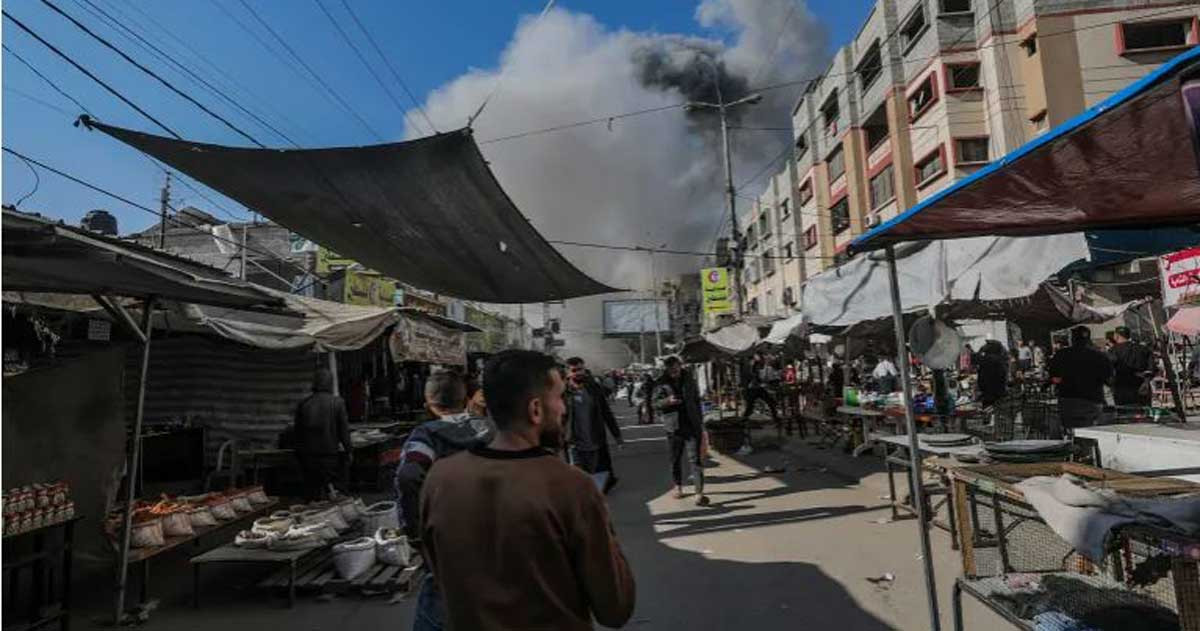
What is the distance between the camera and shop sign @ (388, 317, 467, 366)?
10898mm

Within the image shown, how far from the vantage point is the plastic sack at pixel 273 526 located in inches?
221

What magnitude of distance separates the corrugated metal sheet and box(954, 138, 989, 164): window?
79.0ft

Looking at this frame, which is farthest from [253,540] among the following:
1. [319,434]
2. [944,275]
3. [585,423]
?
[944,275]

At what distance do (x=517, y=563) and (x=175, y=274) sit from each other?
11.5ft

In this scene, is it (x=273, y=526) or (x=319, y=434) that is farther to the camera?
(x=319, y=434)

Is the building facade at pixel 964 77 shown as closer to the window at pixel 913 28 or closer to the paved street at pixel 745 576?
the window at pixel 913 28

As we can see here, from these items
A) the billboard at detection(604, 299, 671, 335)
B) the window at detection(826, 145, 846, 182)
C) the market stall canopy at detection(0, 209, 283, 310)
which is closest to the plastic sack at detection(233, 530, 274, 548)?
the market stall canopy at detection(0, 209, 283, 310)

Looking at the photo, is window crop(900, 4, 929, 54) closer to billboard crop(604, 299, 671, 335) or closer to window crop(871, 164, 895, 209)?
window crop(871, 164, 895, 209)

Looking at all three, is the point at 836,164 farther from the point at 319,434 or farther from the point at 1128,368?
the point at 319,434

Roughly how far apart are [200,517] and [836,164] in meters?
36.8

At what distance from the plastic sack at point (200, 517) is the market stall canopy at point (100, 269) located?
5.95 feet

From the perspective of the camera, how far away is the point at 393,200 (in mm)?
6062

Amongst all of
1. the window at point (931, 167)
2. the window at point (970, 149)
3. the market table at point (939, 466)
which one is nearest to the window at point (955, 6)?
the window at point (970, 149)

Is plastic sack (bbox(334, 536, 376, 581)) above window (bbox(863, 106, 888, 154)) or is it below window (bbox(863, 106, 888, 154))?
below
